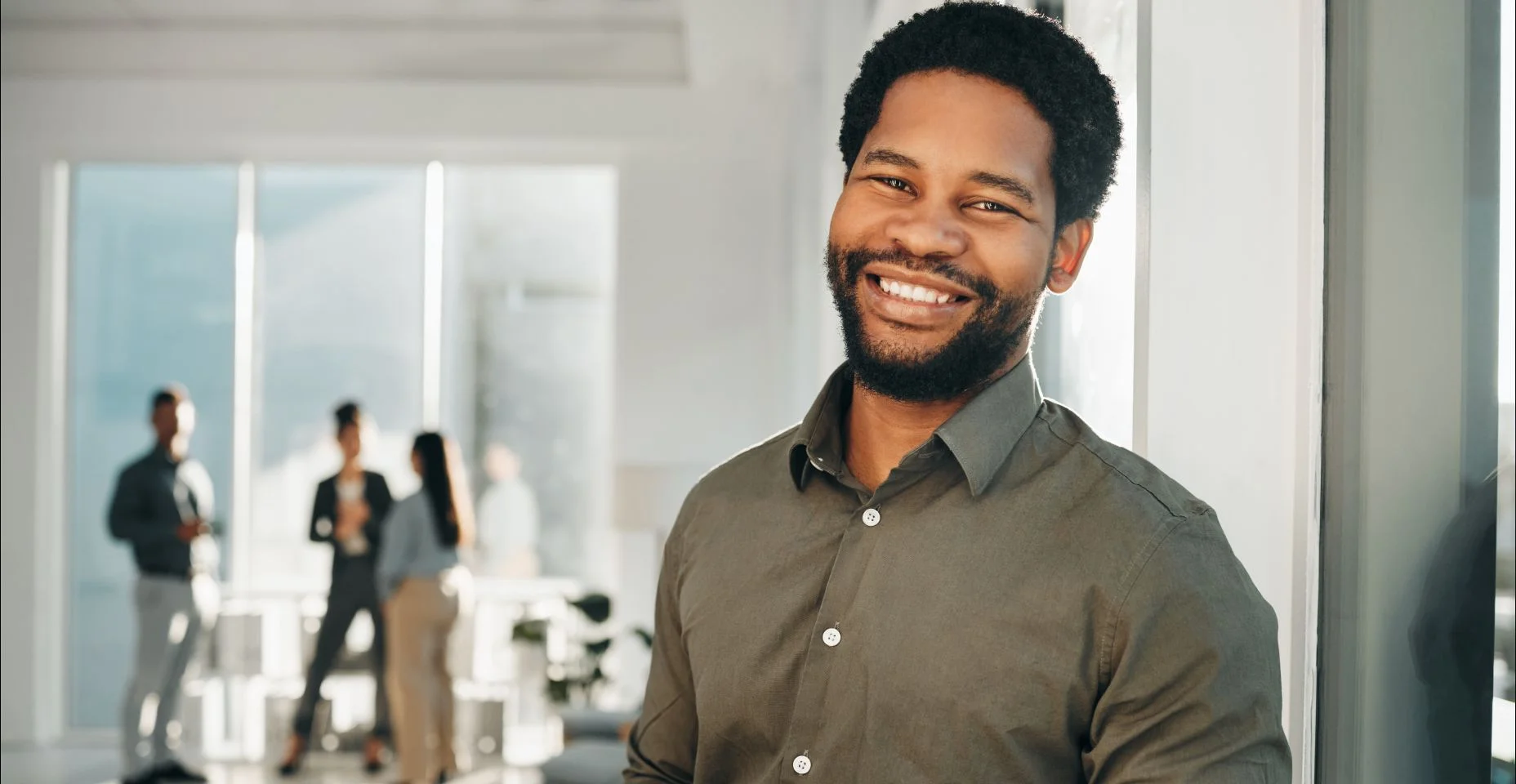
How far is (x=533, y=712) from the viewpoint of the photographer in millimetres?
7438

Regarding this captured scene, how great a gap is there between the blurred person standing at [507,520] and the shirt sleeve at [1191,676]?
6.73 m

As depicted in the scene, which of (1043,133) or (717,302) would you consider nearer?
(1043,133)

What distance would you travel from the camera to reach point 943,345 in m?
1.21

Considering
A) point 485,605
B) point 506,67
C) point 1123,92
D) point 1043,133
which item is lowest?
point 485,605

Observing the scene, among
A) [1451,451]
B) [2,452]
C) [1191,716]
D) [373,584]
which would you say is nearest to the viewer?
[1191,716]

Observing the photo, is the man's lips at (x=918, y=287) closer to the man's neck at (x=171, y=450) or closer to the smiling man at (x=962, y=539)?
the smiling man at (x=962, y=539)

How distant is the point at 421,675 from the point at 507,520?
1680 mm

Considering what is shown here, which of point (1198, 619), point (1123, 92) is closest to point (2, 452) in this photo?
point (1123, 92)

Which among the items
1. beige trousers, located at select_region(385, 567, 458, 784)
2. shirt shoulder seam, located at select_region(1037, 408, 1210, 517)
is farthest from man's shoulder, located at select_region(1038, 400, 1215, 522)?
beige trousers, located at select_region(385, 567, 458, 784)

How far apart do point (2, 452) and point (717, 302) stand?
400cm

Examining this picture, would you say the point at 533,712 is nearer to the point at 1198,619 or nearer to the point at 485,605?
the point at 485,605

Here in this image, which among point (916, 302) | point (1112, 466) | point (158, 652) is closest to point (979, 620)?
point (1112, 466)

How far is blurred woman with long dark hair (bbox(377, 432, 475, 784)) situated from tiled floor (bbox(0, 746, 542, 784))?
56cm

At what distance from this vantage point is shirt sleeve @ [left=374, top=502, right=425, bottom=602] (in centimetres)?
579
